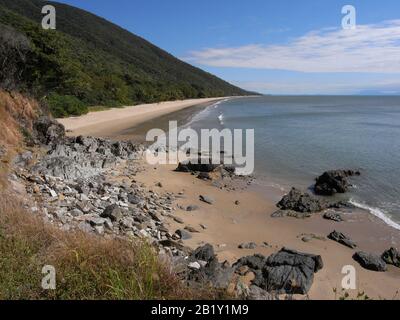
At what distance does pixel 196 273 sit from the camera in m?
5.43

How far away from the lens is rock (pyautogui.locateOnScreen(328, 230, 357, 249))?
9523mm

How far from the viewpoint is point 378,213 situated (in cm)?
1218

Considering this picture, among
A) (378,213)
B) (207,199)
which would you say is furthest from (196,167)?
(378,213)

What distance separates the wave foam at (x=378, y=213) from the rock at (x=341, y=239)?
2.12 metres

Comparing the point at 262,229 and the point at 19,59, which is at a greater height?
the point at 19,59

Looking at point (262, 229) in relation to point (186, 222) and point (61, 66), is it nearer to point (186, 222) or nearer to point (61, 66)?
point (186, 222)

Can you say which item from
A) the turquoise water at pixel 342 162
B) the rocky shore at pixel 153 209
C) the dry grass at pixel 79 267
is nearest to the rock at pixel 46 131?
the rocky shore at pixel 153 209

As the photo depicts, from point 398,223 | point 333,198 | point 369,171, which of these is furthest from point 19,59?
point 369,171

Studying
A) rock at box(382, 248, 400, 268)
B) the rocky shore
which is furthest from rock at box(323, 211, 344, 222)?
rock at box(382, 248, 400, 268)

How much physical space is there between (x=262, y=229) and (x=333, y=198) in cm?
484

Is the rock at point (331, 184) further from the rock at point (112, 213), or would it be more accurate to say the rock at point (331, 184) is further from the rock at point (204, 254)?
the rock at point (112, 213)

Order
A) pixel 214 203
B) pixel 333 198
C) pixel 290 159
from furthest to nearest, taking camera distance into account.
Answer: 1. pixel 290 159
2. pixel 333 198
3. pixel 214 203

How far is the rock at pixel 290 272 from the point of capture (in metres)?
6.61

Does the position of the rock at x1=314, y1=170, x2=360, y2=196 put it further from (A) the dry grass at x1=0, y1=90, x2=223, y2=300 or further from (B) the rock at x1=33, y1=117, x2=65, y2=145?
(A) the dry grass at x1=0, y1=90, x2=223, y2=300
